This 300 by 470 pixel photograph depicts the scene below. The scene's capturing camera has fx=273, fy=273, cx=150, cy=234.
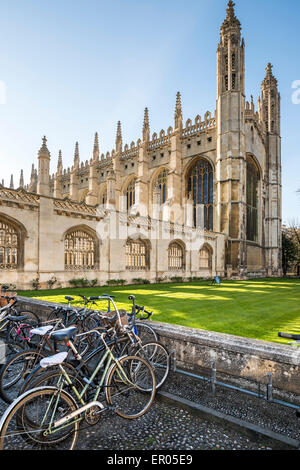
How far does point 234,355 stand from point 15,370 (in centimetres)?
274

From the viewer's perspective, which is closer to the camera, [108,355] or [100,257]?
[108,355]

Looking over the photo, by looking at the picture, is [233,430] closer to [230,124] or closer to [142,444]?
[142,444]

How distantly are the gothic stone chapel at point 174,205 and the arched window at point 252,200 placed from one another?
122mm

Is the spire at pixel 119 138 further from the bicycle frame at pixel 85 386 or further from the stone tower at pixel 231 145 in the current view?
the bicycle frame at pixel 85 386

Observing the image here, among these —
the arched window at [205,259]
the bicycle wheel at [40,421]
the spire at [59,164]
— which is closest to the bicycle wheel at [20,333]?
the bicycle wheel at [40,421]

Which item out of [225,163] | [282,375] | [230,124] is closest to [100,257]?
[282,375]

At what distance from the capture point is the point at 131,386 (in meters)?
3.09

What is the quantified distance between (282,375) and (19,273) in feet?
39.6

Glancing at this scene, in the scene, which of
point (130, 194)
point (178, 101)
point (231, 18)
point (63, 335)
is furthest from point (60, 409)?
point (231, 18)

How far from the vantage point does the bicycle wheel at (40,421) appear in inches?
84.5

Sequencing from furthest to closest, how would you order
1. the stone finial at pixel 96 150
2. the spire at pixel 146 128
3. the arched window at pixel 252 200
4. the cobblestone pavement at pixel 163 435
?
the stone finial at pixel 96 150 → the spire at pixel 146 128 → the arched window at pixel 252 200 → the cobblestone pavement at pixel 163 435

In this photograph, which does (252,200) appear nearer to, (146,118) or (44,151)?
(146,118)

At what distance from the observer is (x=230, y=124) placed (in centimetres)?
2759

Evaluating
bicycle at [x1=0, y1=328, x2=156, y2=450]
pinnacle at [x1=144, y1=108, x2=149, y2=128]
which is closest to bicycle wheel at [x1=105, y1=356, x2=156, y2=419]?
bicycle at [x1=0, y1=328, x2=156, y2=450]
